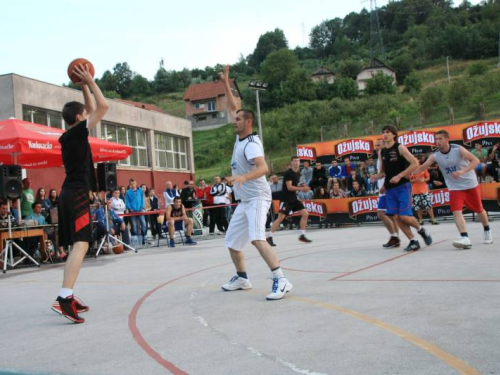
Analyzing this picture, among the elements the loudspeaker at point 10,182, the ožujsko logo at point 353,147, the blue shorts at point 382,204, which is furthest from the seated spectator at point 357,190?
the loudspeaker at point 10,182

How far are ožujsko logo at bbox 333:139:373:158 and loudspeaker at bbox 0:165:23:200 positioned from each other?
13.5 metres

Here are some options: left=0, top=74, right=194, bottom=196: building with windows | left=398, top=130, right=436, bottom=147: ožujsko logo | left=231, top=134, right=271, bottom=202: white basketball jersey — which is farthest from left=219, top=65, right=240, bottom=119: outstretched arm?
left=0, top=74, right=194, bottom=196: building with windows

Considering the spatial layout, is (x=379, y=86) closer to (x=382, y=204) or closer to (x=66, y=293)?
(x=382, y=204)

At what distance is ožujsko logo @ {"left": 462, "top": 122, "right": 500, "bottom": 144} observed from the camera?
1936cm

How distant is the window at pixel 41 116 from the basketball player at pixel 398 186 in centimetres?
2035

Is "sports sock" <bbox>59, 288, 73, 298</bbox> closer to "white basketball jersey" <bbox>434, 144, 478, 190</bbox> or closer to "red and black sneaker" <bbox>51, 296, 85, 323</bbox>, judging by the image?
"red and black sneaker" <bbox>51, 296, 85, 323</bbox>

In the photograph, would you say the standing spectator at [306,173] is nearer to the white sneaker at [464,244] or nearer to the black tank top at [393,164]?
the black tank top at [393,164]

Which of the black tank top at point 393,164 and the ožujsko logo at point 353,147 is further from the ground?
the ožujsko logo at point 353,147

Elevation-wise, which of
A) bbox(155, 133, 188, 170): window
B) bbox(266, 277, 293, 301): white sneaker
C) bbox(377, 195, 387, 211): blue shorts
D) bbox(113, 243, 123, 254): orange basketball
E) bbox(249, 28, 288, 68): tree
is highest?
bbox(249, 28, 288, 68): tree

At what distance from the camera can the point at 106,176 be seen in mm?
14664

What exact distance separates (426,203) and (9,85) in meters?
18.4

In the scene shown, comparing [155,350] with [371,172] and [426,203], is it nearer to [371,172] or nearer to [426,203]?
[426,203]

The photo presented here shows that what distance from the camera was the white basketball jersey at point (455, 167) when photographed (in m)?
9.84

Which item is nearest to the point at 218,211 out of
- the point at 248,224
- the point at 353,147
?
the point at 353,147
